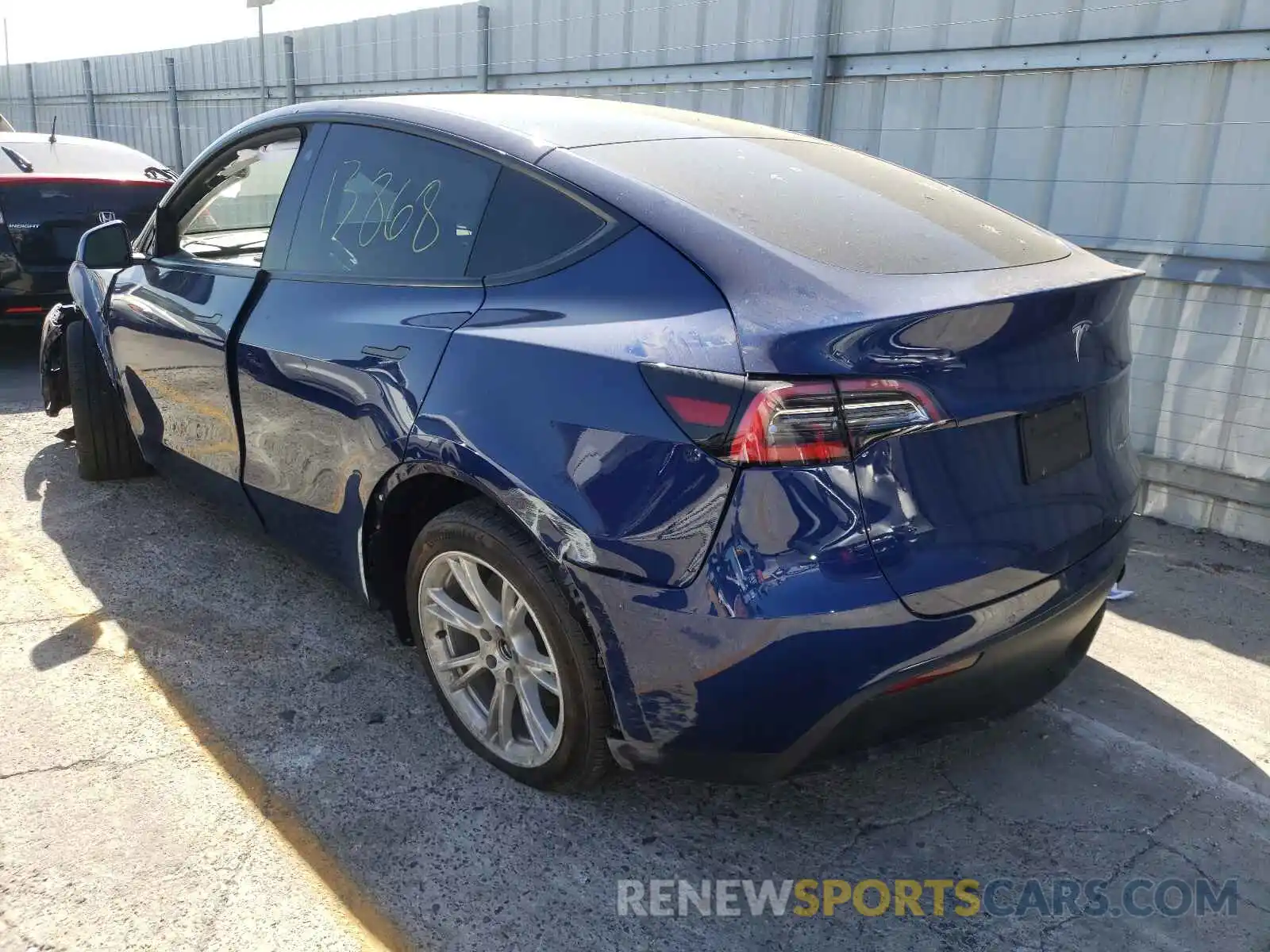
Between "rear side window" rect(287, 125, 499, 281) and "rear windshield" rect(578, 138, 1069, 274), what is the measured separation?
374mm

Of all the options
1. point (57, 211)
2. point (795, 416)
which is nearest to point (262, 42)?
point (57, 211)

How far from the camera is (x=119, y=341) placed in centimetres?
407

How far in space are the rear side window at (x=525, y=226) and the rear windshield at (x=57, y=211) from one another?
17.0 feet

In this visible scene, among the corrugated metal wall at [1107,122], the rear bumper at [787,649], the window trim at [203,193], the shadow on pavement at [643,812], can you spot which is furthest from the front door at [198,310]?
the corrugated metal wall at [1107,122]

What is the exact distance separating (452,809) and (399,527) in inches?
30.9

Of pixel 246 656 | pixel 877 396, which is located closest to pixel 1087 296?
pixel 877 396

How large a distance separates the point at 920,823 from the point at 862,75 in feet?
15.1

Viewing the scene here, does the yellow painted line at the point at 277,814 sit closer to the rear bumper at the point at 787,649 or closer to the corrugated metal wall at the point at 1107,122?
the rear bumper at the point at 787,649

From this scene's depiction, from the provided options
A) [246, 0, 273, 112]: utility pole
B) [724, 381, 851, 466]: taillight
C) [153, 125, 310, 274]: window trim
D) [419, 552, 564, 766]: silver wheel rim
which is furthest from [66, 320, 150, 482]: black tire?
[246, 0, 273, 112]: utility pole

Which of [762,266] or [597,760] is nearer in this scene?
[762,266]

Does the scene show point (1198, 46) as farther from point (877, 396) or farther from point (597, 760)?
point (597, 760)

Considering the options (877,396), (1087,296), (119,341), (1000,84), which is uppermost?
(1000,84)

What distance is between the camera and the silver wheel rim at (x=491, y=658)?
8.17ft

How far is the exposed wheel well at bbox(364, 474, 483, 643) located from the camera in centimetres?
267
